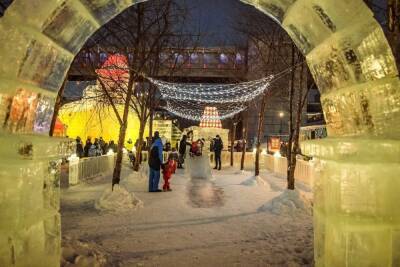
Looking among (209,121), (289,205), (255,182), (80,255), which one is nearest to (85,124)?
(209,121)

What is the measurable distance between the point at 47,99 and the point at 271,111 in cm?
4260

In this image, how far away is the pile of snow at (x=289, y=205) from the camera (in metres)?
9.10

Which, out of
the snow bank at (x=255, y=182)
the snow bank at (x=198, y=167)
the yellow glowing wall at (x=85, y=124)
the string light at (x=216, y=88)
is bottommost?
the snow bank at (x=255, y=182)

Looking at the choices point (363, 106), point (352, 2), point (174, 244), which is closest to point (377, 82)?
point (363, 106)

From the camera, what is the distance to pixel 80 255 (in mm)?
5035

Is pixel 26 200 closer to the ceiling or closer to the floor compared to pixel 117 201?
closer to the ceiling

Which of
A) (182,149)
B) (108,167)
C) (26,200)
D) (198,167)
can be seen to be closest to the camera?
(26,200)

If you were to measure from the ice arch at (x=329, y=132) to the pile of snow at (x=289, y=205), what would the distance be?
568 centimetres

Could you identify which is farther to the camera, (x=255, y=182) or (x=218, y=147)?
(x=218, y=147)

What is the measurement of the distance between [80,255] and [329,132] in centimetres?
376

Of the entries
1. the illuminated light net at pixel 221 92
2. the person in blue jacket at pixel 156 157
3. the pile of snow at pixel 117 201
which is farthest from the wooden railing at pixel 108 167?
the pile of snow at pixel 117 201

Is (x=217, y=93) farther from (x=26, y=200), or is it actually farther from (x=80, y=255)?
(x=26, y=200)

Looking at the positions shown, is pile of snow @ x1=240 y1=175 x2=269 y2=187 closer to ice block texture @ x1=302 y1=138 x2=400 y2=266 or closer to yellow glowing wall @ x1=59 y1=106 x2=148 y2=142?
ice block texture @ x1=302 y1=138 x2=400 y2=266

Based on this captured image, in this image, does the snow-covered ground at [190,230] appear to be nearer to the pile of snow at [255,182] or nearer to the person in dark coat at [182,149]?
the pile of snow at [255,182]
